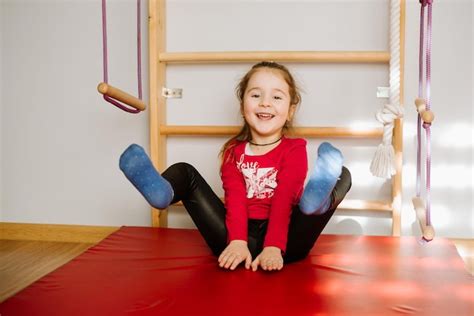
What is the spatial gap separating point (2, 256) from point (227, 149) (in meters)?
0.81

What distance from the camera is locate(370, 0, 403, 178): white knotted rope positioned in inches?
57.7

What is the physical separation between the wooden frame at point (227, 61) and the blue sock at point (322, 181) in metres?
0.51

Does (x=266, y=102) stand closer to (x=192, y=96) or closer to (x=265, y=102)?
(x=265, y=102)

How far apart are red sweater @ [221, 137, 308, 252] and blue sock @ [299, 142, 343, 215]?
17 centimetres

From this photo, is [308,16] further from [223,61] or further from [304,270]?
[304,270]

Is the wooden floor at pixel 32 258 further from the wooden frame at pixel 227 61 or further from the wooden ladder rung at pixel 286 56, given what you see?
the wooden ladder rung at pixel 286 56

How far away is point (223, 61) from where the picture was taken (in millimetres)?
1689

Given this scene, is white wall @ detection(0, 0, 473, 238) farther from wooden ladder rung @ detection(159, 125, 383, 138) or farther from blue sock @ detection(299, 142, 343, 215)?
blue sock @ detection(299, 142, 343, 215)

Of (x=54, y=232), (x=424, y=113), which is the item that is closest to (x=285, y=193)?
(x=424, y=113)

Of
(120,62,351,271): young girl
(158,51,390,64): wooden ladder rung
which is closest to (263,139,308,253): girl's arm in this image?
(120,62,351,271): young girl

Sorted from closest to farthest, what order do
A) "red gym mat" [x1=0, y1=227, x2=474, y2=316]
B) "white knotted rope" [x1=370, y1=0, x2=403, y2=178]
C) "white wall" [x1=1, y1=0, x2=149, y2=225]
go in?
"red gym mat" [x1=0, y1=227, x2=474, y2=316], "white knotted rope" [x1=370, y1=0, x2=403, y2=178], "white wall" [x1=1, y1=0, x2=149, y2=225]

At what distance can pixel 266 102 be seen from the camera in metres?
1.38

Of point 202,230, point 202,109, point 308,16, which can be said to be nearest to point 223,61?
point 202,109

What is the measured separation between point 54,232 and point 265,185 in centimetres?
89
